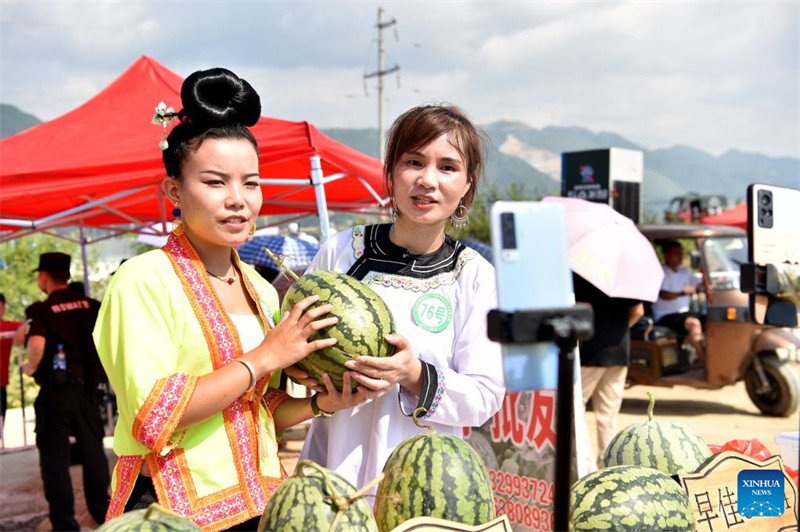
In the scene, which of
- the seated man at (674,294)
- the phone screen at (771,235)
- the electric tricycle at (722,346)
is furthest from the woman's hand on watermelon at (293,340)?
the seated man at (674,294)

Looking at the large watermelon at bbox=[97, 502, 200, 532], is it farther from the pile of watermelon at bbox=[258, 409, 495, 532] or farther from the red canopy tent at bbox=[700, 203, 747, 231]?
the red canopy tent at bbox=[700, 203, 747, 231]

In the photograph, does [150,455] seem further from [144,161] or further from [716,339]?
[716,339]

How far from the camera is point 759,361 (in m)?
9.37

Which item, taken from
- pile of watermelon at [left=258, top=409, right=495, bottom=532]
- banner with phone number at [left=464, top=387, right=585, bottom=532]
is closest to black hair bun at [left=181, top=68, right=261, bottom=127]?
pile of watermelon at [left=258, top=409, right=495, bottom=532]

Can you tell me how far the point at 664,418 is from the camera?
957 centimetres

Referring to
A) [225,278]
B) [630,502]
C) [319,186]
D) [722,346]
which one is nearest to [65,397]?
[319,186]

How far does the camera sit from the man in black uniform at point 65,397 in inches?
220

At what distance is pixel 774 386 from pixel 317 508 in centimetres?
932

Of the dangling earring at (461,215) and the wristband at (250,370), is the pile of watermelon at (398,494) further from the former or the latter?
the dangling earring at (461,215)

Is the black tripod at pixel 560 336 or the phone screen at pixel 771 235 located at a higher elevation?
the phone screen at pixel 771 235

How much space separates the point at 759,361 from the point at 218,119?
909 cm

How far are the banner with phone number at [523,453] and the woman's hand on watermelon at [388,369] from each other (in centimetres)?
101

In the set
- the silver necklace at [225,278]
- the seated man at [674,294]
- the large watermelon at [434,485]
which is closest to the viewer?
the large watermelon at [434,485]

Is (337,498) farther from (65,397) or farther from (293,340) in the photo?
(65,397)
